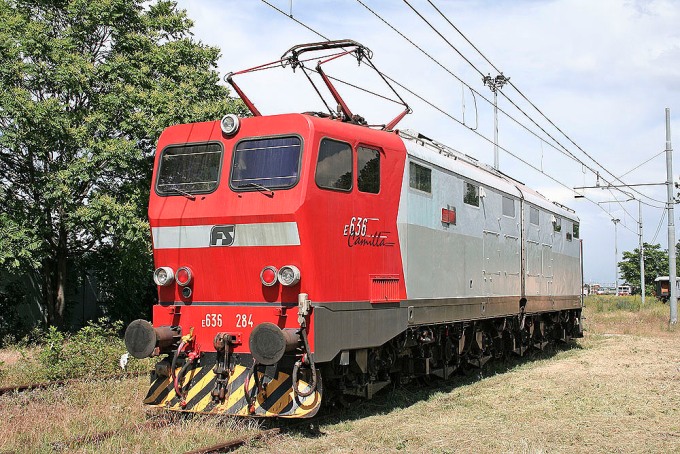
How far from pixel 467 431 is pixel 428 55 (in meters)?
7.81

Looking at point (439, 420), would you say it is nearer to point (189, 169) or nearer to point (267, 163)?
point (267, 163)

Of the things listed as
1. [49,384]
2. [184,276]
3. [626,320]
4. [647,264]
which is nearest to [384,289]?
[184,276]

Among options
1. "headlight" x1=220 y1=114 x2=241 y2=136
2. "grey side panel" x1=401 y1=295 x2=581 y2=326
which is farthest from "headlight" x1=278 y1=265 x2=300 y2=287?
"grey side panel" x1=401 y1=295 x2=581 y2=326

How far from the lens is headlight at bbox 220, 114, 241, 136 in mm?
9523

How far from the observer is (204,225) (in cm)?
948

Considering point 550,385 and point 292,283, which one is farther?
point 550,385

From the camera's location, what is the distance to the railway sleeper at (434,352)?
988 cm

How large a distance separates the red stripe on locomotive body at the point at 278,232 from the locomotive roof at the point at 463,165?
1.12 metres

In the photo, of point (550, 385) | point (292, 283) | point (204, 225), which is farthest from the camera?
point (550, 385)

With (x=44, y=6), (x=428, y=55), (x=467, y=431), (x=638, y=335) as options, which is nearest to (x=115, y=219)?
(x=44, y=6)

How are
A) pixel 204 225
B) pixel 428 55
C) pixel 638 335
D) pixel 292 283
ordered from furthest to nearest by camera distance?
pixel 638 335
pixel 428 55
pixel 204 225
pixel 292 283

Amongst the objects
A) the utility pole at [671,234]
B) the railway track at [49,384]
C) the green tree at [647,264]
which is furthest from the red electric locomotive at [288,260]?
the green tree at [647,264]

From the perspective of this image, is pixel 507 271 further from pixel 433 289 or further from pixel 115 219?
pixel 115 219

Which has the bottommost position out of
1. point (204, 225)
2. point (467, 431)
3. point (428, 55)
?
point (467, 431)
